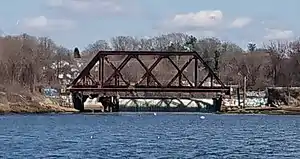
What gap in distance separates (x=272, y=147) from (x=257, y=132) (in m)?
22.6

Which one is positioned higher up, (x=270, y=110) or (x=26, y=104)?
(x=26, y=104)

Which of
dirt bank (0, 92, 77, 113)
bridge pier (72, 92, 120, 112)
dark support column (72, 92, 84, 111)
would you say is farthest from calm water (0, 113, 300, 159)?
bridge pier (72, 92, 120, 112)

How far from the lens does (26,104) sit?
147000 mm

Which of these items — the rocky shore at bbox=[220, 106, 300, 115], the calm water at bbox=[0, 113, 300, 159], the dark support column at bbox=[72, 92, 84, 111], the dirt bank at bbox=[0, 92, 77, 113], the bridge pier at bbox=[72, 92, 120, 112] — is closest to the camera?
the calm water at bbox=[0, 113, 300, 159]

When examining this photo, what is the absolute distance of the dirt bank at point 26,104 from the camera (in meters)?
145

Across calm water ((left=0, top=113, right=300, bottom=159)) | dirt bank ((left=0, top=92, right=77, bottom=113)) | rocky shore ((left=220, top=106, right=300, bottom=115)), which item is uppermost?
dirt bank ((left=0, top=92, right=77, bottom=113))

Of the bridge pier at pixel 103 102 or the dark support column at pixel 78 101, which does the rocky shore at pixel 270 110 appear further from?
the dark support column at pixel 78 101

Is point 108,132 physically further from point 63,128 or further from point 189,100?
point 189,100

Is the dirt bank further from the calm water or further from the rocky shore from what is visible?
the calm water

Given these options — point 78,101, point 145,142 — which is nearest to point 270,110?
point 78,101

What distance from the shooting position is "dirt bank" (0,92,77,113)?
14462 centimetres

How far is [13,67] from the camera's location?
168 m

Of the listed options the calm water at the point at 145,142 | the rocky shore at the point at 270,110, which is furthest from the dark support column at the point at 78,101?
the calm water at the point at 145,142

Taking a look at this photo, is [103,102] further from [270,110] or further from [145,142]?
[145,142]
